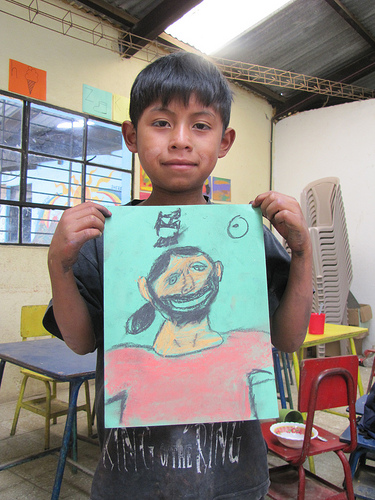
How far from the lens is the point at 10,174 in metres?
3.37

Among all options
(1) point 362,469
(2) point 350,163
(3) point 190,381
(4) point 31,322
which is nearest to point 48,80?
(4) point 31,322

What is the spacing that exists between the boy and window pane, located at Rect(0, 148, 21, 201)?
2.77 meters

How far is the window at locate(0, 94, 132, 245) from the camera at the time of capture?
11.1 ft

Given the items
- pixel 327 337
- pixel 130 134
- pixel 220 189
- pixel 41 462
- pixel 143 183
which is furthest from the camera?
pixel 220 189

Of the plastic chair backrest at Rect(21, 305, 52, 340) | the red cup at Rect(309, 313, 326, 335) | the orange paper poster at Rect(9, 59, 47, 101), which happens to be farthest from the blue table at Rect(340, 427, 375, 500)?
the orange paper poster at Rect(9, 59, 47, 101)

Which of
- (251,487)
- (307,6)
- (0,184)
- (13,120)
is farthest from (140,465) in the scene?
(307,6)

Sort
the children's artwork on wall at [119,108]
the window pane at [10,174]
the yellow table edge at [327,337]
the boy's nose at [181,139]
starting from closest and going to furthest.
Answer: the boy's nose at [181,139], the yellow table edge at [327,337], the window pane at [10,174], the children's artwork on wall at [119,108]

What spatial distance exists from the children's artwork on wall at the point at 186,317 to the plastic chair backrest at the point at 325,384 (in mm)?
1004

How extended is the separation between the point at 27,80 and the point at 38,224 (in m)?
1.21

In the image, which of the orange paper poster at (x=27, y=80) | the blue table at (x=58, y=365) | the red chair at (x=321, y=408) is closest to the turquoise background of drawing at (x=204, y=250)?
the red chair at (x=321, y=408)

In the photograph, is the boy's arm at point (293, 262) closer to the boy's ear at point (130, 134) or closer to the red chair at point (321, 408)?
the boy's ear at point (130, 134)

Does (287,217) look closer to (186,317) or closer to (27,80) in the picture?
(186,317)

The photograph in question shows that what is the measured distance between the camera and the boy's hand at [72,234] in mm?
715

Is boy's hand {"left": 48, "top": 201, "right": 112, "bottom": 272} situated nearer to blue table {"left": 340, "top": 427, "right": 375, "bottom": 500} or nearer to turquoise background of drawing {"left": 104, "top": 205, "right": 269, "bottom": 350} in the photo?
turquoise background of drawing {"left": 104, "top": 205, "right": 269, "bottom": 350}
